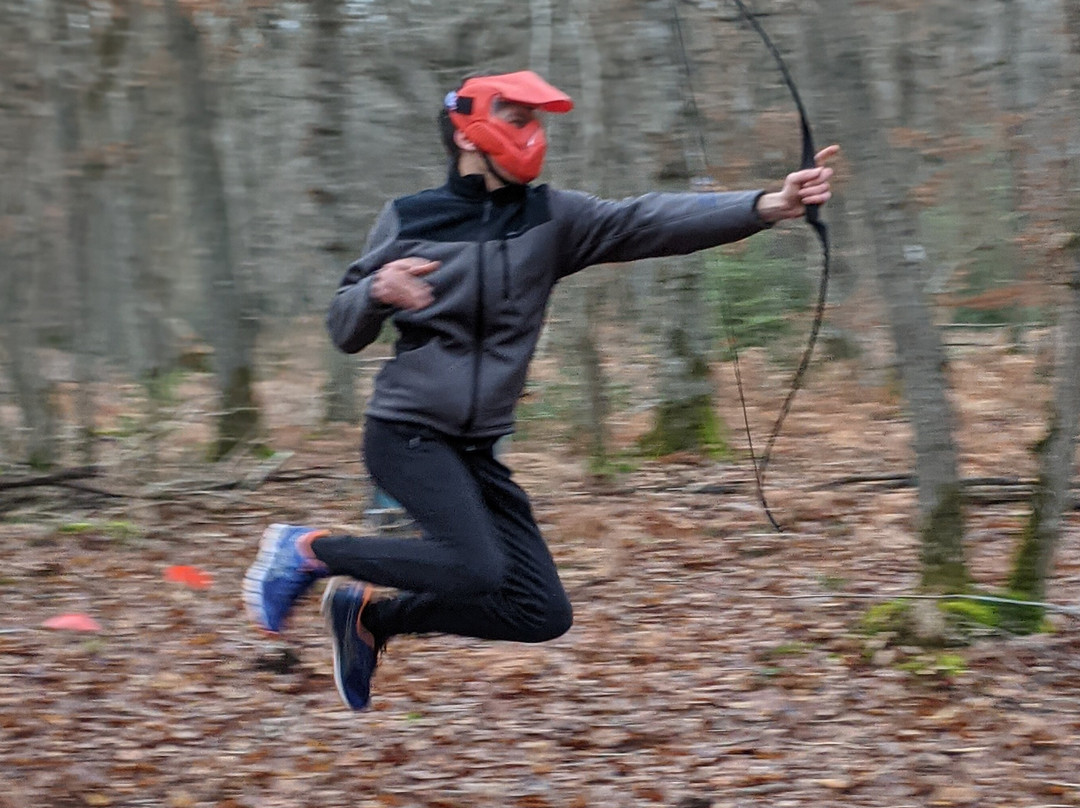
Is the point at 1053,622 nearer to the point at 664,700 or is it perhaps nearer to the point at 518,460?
the point at 664,700

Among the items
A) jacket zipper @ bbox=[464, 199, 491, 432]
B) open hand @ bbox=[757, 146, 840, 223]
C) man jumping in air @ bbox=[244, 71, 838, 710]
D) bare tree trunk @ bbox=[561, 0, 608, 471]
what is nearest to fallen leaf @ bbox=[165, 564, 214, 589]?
bare tree trunk @ bbox=[561, 0, 608, 471]

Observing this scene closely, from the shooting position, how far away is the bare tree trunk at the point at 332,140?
949cm

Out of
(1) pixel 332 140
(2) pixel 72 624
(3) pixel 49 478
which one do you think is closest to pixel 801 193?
(2) pixel 72 624

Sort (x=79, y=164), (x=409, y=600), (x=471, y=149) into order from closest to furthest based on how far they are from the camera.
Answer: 1. (x=471, y=149)
2. (x=409, y=600)
3. (x=79, y=164)

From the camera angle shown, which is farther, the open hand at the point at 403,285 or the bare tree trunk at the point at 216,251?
the bare tree trunk at the point at 216,251

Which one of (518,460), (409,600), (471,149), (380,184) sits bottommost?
(518,460)

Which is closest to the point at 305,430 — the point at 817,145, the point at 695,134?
the point at 695,134

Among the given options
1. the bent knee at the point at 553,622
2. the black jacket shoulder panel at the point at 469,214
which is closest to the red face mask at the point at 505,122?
the black jacket shoulder panel at the point at 469,214

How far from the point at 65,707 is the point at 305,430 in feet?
18.2

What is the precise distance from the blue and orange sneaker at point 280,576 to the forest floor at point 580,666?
799 millimetres

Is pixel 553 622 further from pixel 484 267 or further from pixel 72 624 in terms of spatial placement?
pixel 72 624

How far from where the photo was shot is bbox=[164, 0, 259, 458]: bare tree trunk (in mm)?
10188

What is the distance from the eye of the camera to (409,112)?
9945 mm

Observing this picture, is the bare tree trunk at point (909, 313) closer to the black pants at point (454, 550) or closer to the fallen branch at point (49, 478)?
the black pants at point (454, 550)
